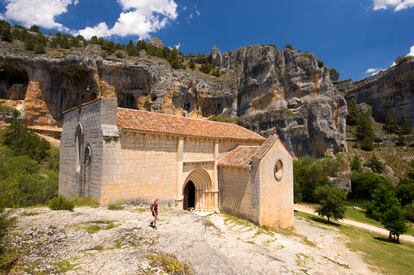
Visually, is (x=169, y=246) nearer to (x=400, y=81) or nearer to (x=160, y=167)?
(x=160, y=167)

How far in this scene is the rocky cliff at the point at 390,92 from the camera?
59531 mm

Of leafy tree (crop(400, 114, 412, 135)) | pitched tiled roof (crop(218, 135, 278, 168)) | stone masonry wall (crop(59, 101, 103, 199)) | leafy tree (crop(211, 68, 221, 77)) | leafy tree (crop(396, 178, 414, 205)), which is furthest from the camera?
leafy tree (crop(211, 68, 221, 77))

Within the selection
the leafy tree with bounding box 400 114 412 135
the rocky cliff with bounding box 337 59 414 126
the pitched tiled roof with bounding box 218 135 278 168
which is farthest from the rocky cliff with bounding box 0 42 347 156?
the pitched tiled roof with bounding box 218 135 278 168

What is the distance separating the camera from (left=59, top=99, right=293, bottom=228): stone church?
13.6 meters

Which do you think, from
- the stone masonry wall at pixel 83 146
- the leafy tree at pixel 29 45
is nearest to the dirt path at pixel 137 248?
the stone masonry wall at pixel 83 146

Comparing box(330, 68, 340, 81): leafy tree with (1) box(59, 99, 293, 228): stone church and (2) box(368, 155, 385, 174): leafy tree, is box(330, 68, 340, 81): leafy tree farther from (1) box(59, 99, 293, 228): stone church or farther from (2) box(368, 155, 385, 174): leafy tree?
(1) box(59, 99, 293, 228): stone church

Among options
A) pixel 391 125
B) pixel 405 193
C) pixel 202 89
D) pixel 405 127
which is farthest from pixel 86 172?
pixel 391 125

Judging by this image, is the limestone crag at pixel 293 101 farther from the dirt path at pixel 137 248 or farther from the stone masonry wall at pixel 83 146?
the dirt path at pixel 137 248

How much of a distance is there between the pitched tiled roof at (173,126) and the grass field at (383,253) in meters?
11.0

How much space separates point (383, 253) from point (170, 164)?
1514 centimetres

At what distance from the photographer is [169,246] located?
25.5ft

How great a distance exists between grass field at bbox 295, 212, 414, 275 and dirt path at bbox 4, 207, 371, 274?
1430mm

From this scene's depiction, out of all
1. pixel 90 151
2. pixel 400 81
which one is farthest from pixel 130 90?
pixel 400 81

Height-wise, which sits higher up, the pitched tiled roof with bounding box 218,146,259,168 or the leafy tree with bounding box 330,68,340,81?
the leafy tree with bounding box 330,68,340,81
